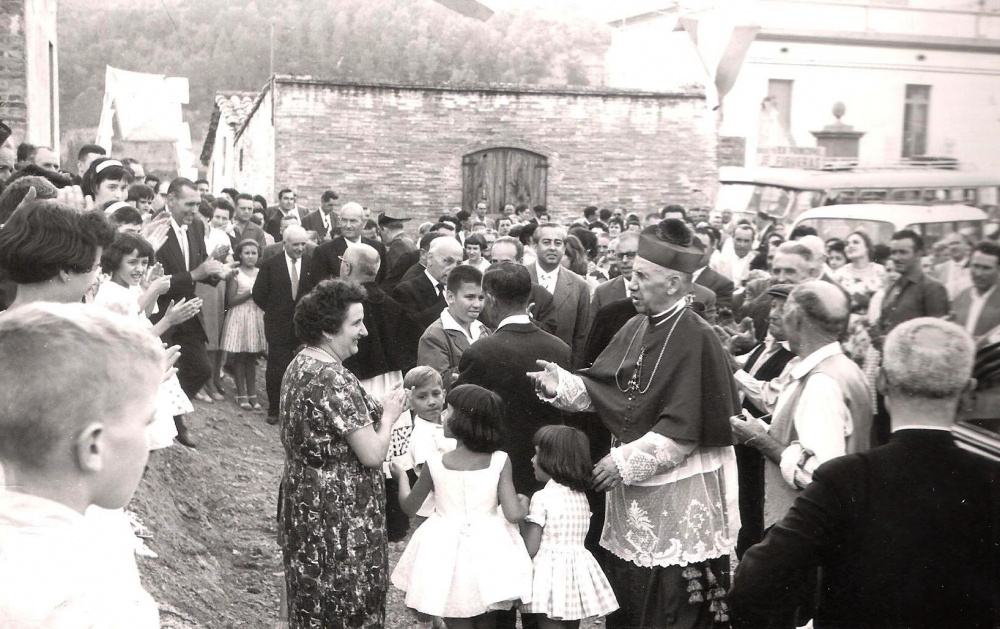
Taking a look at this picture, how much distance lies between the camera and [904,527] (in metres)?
2.72

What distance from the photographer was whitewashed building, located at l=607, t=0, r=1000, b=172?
416 centimetres

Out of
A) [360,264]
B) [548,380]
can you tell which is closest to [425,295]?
[360,264]

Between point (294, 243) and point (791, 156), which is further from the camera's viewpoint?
point (791, 156)

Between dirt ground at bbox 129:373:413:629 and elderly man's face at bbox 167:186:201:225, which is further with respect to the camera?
elderly man's face at bbox 167:186:201:225

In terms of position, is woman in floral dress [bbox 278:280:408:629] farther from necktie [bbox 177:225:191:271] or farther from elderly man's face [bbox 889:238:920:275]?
necktie [bbox 177:225:191:271]

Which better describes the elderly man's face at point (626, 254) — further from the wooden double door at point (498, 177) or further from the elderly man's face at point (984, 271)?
the wooden double door at point (498, 177)

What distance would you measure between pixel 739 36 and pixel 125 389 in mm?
7556

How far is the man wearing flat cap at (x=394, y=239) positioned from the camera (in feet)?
33.9

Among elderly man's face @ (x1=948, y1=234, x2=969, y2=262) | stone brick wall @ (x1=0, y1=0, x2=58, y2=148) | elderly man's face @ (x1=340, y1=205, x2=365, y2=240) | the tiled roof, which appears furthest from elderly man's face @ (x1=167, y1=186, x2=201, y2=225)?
the tiled roof

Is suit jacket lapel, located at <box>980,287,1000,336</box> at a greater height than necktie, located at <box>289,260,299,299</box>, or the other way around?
suit jacket lapel, located at <box>980,287,1000,336</box>

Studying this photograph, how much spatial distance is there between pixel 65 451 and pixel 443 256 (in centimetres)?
576

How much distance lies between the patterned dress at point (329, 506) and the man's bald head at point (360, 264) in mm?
3121

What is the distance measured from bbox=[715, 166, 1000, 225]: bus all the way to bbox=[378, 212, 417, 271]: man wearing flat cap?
4.18 meters

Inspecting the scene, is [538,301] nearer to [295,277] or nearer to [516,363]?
[516,363]
